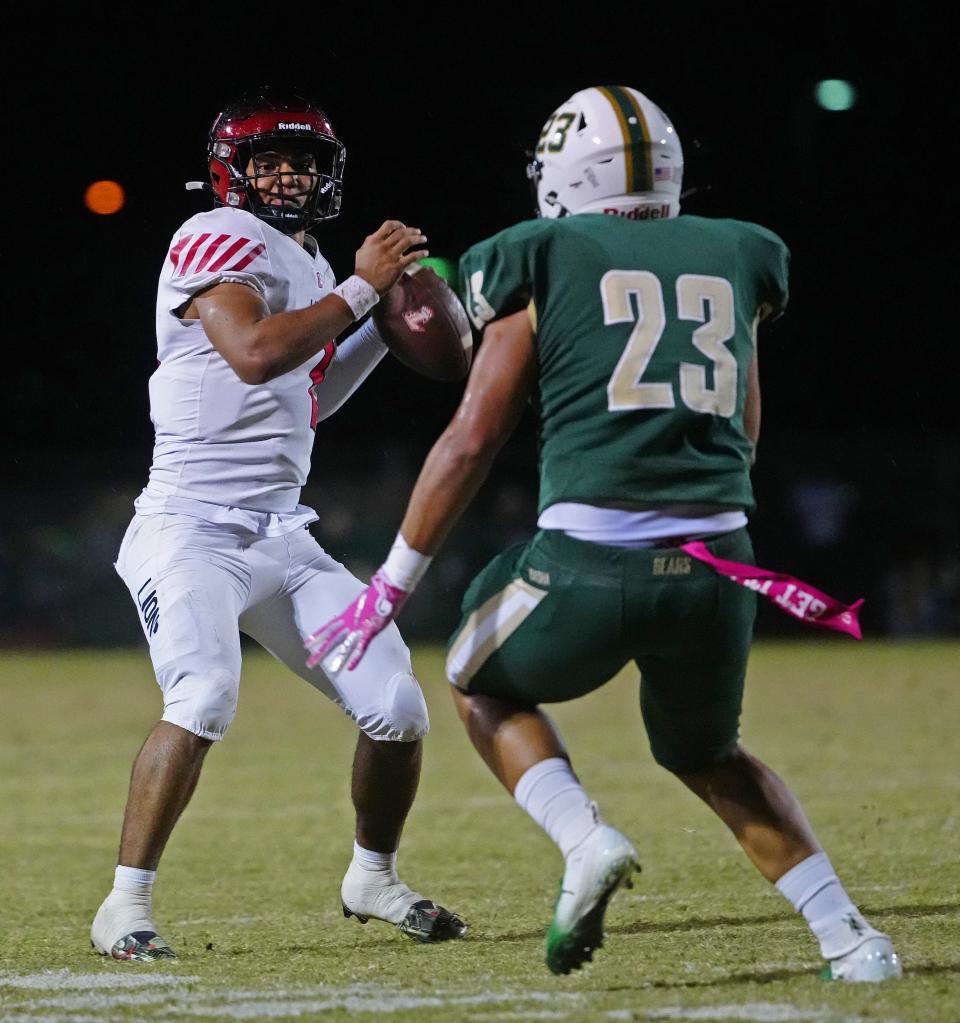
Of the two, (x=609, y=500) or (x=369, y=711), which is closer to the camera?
(x=609, y=500)

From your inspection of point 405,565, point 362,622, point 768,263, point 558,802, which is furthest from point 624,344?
point 558,802

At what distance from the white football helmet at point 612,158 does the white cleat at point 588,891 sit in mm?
1218

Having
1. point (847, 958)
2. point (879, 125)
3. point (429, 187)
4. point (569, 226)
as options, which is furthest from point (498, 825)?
point (879, 125)

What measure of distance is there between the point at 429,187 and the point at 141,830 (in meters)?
19.3

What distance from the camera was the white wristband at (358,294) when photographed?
409 cm

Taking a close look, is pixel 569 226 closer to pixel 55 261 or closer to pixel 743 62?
pixel 743 62

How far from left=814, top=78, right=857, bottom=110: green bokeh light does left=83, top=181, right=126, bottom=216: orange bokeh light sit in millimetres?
9398

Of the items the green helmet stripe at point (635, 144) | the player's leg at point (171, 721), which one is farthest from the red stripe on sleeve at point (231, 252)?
the green helmet stripe at point (635, 144)

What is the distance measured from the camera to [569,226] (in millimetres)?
3182

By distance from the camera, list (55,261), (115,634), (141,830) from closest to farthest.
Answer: (141,830) → (115,634) → (55,261)

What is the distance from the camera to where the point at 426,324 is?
4367mm

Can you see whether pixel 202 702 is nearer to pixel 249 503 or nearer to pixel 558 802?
pixel 249 503

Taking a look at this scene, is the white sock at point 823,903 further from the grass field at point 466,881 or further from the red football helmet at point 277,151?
the red football helmet at point 277,151

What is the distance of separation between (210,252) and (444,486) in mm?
1317
